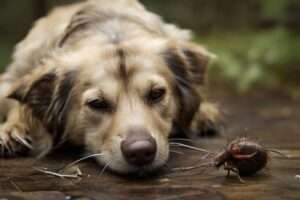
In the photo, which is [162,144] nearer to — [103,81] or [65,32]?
[103,81]

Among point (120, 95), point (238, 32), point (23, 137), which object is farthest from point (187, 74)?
point (238, 32)

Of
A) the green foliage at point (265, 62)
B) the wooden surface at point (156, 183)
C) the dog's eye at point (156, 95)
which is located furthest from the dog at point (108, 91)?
the green foliage at point (265, 62)

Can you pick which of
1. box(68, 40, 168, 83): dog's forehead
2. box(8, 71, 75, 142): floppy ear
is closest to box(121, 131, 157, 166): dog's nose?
box(68, 40, 168, 83): dog's forehead

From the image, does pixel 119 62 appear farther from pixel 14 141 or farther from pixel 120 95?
pixel 14 141

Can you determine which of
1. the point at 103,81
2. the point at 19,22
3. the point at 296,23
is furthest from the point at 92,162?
the point at 19,22

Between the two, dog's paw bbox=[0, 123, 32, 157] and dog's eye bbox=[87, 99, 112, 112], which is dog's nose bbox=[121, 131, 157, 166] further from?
dog's paw bbox=[0, 123, 32, 157]

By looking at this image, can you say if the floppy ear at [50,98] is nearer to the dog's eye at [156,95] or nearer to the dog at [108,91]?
the dog at [108,91]
